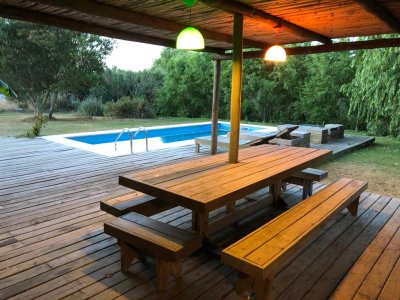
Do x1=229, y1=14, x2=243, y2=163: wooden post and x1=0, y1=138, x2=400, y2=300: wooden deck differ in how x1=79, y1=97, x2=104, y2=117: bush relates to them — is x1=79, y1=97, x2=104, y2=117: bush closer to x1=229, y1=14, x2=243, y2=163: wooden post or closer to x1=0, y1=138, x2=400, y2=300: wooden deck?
x1=0, y1=138, x2=400, y2=300: wooden deck

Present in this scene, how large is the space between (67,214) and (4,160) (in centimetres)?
320

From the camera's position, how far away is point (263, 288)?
195 centimetres

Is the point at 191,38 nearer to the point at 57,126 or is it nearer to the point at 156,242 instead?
the point at 156,242

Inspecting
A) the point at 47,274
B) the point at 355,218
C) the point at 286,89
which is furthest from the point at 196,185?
the point at 286,89

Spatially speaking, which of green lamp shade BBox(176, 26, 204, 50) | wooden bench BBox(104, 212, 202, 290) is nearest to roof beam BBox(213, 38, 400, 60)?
green lamp shade BBox(176, 26, 204, 50)

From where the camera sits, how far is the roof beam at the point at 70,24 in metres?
3.38

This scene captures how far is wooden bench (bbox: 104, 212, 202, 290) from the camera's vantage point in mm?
2172

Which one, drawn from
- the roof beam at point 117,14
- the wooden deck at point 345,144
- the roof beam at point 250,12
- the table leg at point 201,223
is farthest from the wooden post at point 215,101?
the table leg at point 201,223

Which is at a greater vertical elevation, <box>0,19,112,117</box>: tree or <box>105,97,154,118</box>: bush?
<box>0,19,112,117</box>: tree

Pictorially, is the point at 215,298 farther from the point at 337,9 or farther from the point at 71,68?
the point at 71,68

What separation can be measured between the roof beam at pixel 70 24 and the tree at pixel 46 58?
8951mm

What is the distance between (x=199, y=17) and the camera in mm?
4020

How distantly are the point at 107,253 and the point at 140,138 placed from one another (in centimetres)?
852

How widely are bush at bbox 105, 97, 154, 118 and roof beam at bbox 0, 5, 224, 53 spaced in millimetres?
9843
